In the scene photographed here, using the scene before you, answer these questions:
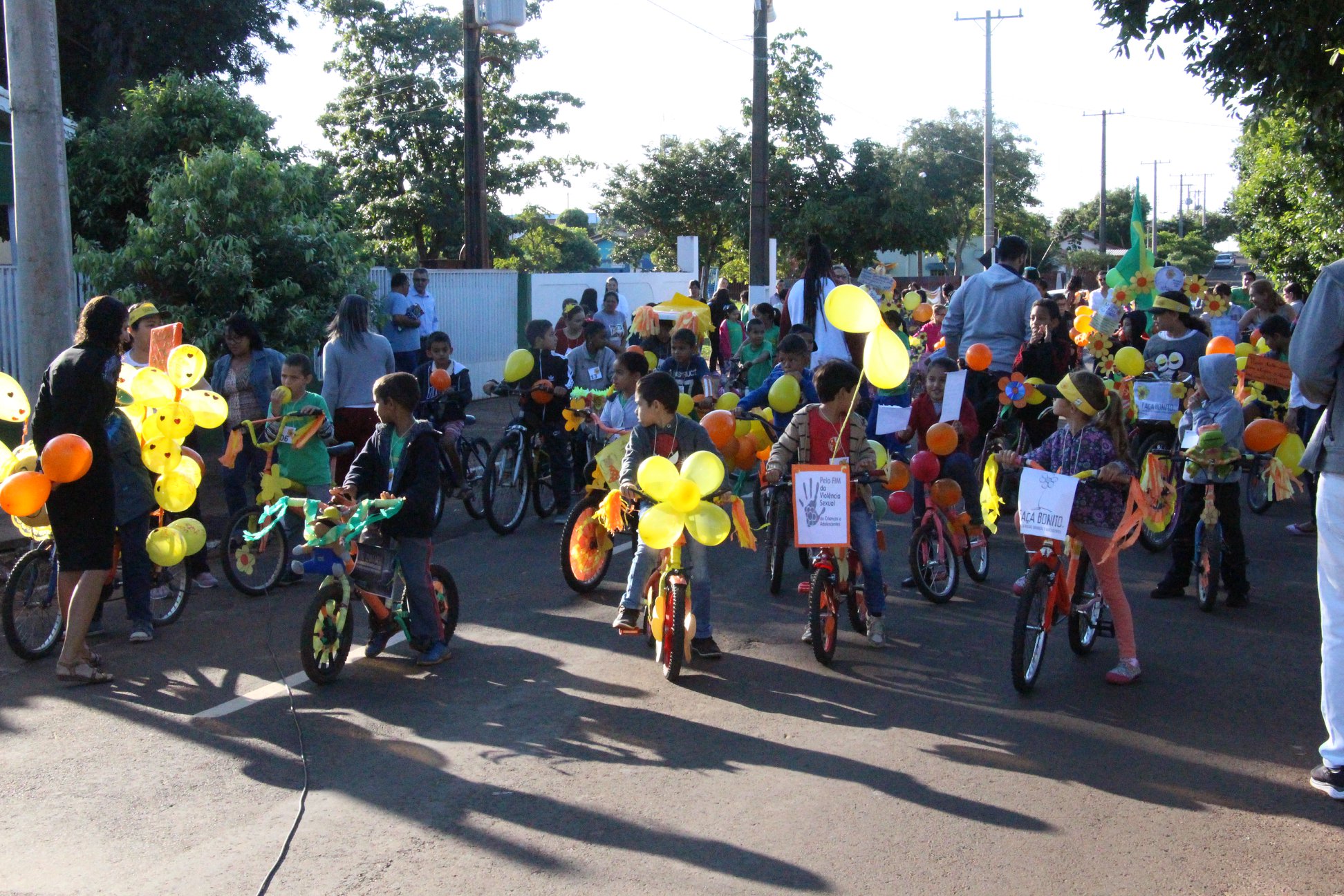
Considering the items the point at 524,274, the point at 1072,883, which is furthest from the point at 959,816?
the point at 524,274

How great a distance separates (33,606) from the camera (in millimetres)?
6926

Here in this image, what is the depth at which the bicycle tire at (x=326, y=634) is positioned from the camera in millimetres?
6160

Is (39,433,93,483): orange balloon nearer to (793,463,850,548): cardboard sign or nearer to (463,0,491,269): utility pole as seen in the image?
(793,463,850,548): cardboard sign

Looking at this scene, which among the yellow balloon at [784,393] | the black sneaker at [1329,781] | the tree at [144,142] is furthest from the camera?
the tree at [144,142]

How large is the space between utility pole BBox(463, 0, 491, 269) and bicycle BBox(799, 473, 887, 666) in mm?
13220

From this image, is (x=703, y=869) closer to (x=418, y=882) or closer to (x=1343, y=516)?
(x=418, y=882)

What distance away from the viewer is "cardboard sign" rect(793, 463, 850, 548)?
6652 mm

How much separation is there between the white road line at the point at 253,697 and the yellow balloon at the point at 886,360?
3145mm

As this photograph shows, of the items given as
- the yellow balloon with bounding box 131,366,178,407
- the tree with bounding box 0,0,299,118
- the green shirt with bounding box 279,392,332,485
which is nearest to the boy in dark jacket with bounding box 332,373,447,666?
the yellow balloon with bounding box 131,366,178,407

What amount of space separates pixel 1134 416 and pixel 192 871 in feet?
26.2

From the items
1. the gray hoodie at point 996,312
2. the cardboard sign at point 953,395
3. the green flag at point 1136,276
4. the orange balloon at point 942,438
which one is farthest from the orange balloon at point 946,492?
the green flag at point 1136,276

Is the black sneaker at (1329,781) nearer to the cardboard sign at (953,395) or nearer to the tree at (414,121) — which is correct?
the cardboard sign at (953,395)

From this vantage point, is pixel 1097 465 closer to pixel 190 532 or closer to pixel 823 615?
pixel 823 615

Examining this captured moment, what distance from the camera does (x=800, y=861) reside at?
4398 millimetres
